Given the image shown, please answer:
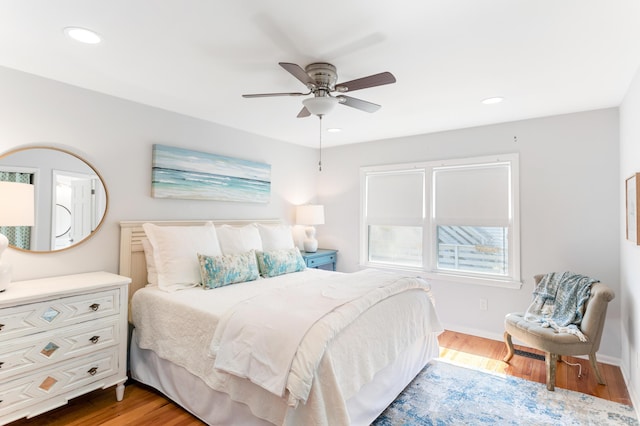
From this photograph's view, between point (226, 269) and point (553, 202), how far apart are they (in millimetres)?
3254

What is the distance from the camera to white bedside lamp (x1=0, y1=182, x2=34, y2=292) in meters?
1.95

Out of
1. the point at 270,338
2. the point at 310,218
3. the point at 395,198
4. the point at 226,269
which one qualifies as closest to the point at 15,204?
the point at 226,269

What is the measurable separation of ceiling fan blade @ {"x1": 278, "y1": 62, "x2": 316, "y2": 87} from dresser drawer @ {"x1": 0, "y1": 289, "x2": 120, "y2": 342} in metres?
1.95

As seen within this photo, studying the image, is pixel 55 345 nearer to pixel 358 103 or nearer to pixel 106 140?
pixel 106 140

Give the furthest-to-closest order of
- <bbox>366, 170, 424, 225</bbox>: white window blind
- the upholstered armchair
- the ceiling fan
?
1. <bbox>366, 170, 424, 225</bbox>: white window blind
2. the upholstered armchair
3. the ceiling fan

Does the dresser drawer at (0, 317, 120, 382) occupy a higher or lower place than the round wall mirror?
lower

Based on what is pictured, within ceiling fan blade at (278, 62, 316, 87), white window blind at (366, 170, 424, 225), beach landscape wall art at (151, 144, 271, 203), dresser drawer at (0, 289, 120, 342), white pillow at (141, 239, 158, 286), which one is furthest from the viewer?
white window blind at (366, 170, 424, 225)

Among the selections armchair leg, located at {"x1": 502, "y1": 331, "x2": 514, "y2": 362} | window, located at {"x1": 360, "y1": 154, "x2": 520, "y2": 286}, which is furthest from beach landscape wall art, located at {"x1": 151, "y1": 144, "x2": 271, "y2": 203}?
armchair leg, located at {"x1": 502, "y1": 331, "x2": 514, "y2": 362}

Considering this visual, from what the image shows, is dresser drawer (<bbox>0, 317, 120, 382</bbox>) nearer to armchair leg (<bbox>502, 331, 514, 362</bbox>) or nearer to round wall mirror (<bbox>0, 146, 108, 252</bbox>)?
round wall mirror (<bbox>0, 146, 108, 252</bbox>)

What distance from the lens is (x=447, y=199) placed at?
395 centimetres

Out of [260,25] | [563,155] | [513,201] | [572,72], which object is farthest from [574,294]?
[260,25]

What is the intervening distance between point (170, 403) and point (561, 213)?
387 centimetres

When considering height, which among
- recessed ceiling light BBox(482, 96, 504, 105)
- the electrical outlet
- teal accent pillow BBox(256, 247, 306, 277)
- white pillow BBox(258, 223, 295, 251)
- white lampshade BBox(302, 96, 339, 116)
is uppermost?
recessed ceiling light BBox(482, 96, 504, 105)

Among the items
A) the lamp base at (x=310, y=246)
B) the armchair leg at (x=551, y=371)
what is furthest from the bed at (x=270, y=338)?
the lamp base at (x=310, y=246)
